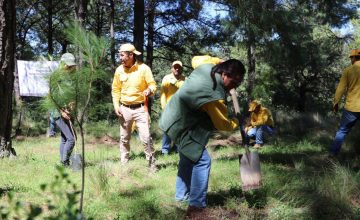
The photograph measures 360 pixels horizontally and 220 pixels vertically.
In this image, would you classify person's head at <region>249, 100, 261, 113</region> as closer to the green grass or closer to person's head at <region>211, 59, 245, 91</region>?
the green grass

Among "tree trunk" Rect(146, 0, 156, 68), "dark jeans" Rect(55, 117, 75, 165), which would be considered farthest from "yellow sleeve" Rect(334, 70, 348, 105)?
"tree trunk" Rect(146, 0, 156, 68)

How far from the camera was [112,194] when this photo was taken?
15.6 ft

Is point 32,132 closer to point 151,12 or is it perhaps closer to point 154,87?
point 151,12

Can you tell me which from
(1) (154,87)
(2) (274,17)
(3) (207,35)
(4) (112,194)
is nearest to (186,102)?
(4) (112,194)

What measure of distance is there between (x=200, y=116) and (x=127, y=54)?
93.0 inches

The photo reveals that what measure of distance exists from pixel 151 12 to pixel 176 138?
423 inches

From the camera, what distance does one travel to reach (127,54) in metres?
6.14

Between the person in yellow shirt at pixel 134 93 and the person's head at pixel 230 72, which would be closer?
the person's head at pixel 230 72

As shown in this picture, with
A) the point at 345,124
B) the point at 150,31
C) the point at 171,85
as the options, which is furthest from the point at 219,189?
the point at 150,31

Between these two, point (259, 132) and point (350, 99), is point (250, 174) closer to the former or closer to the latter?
point (350, 99)

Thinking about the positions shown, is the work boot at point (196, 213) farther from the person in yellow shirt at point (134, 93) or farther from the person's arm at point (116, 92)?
the person's arm at point (116, 92)

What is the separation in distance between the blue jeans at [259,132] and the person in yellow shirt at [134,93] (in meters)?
2.99

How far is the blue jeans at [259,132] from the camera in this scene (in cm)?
905

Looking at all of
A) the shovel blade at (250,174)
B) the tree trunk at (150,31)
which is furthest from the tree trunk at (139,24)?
the shovel blade at (250,174)
